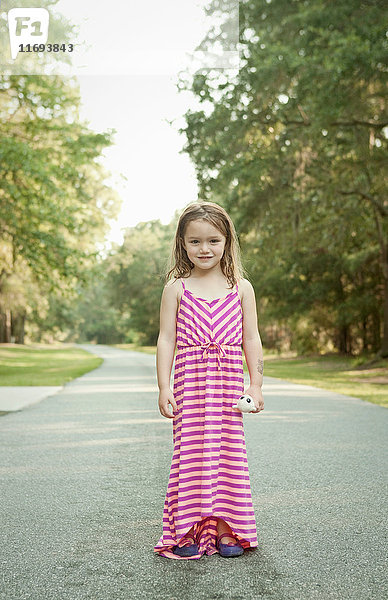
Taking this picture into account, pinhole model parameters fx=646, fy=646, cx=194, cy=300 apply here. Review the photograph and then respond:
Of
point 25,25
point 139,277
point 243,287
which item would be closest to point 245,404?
point 243,287

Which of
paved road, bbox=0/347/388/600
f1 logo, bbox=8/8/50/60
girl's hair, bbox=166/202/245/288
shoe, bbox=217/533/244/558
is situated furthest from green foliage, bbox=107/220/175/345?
shoe, bbox=217/533/244/558

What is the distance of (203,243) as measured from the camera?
3.27 metres

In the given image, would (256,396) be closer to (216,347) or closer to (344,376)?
(216,347)

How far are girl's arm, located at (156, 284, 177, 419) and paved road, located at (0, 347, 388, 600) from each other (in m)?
0.74

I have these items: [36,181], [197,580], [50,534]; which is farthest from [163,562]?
[36,181]

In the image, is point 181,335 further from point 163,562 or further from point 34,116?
point 34,116

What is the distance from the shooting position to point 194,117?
17.4 metres

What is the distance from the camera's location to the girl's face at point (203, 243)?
327 cm

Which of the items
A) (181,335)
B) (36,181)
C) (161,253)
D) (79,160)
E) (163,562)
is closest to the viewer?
(163,562)

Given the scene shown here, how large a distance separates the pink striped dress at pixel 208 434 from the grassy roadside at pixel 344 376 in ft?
25.6

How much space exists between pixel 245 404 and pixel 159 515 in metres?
1.09

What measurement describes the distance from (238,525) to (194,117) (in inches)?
609

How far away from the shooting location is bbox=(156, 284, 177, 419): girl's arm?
10.4 ft

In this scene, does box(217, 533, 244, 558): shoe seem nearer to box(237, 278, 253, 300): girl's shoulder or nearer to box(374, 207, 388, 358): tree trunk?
box(237, 278, 253, 300): girl's shoulder
